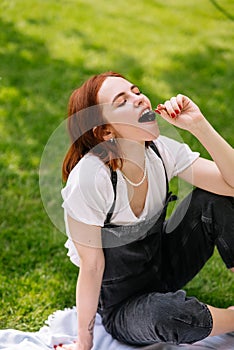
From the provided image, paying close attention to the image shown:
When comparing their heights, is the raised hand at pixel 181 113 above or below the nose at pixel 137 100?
below

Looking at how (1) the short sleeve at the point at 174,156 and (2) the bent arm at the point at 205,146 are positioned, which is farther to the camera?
(1) the short sleeve at the point at 174,156

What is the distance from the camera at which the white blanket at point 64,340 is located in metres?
2.03

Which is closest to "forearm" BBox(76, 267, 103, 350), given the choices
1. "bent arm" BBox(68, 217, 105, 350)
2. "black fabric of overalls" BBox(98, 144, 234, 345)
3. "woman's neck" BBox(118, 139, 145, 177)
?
"bent arm" BBox(68, 217, 105, 350)

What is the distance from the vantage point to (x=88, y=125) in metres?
1.78

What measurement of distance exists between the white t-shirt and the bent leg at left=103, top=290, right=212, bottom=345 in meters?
0.22

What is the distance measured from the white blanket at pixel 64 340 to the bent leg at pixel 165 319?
85mm

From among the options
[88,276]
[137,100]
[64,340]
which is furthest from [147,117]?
[64,340]

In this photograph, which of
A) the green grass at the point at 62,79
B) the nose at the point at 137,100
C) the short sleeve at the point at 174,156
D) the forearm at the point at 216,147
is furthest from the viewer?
the green grass at the point at 62,79

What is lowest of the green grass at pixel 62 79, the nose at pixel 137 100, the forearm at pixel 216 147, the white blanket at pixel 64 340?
the green grass at pixel 62 79

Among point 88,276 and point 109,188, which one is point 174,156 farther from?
point 88,276

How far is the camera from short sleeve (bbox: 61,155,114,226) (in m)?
1.78

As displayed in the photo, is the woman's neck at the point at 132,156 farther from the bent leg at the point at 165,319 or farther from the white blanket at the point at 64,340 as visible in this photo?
the white blanket at the point at 64,340

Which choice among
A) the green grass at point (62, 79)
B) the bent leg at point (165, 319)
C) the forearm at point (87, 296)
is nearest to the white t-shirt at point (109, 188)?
the forearm at point (87, 296)

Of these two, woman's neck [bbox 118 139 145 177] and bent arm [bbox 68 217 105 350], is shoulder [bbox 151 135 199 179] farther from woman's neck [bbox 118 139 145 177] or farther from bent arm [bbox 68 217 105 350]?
bent arm [bbox 68 217 105 350]
